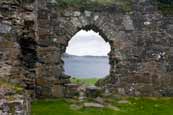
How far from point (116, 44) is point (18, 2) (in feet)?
41.5

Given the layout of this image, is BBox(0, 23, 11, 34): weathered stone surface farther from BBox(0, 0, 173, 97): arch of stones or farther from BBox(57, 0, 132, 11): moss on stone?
BBox(57, 0, 132, 11): moss on stone

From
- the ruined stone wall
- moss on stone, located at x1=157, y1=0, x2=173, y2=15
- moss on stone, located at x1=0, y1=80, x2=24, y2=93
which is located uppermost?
moss on stone, located at x1=157, y1=0, x2=173, y2=15

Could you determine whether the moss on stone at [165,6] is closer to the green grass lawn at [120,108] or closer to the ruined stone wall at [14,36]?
the green grass lawn at [120,108]

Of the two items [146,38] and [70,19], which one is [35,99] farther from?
[146,38]

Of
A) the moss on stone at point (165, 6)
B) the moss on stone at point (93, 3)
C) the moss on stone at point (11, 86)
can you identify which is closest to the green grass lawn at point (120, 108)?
the moss on stone at point (165, 6)

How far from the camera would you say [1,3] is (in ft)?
27.2

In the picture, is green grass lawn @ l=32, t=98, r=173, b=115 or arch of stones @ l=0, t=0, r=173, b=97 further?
arch of stones @ l=0, t=0, r=173, b=97

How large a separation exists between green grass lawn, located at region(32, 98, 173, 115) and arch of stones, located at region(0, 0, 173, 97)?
3.23 feet

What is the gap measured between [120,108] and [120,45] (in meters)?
3.82

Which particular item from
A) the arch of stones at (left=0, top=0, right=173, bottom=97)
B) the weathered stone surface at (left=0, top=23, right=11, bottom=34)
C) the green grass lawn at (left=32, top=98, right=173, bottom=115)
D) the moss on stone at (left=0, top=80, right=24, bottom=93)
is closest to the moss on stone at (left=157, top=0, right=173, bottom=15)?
the arch of stones at (left=0, top=0, right=173, bottom=97)

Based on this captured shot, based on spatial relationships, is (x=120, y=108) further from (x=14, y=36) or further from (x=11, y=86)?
(x=11, y=86)

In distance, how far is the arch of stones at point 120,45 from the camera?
2027 cm

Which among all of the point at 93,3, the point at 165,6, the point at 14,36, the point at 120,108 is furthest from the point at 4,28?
the point at 165,6

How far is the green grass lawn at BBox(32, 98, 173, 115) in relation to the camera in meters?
16.7
